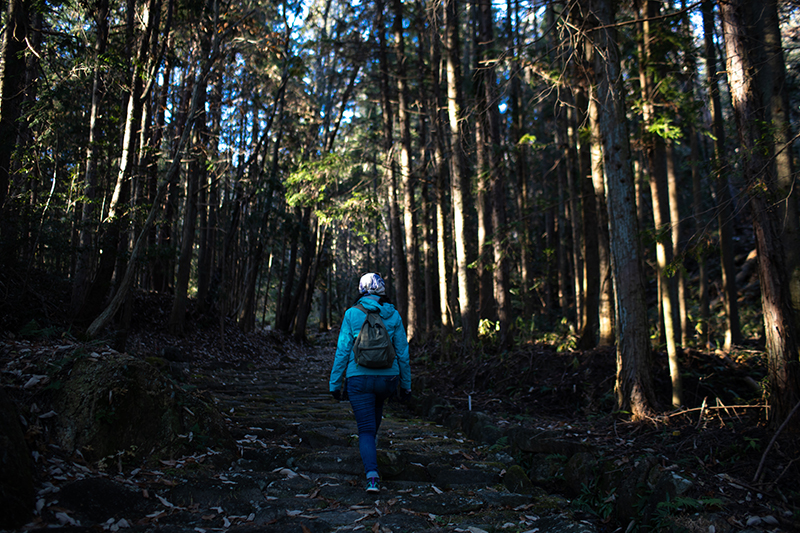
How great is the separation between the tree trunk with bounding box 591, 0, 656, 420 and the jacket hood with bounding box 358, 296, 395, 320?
3.01 m

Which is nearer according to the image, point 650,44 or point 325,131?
point 650,44

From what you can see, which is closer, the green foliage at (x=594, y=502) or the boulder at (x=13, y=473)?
the boulder at (x=13, y=473)

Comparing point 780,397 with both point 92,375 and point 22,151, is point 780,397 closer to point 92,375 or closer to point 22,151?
point 92,375

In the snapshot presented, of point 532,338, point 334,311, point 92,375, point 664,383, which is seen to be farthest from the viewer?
point 334,311

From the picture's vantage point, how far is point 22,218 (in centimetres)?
888

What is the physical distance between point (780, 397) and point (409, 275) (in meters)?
13.3

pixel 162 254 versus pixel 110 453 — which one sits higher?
pixel 162 254

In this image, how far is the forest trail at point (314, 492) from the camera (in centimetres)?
348

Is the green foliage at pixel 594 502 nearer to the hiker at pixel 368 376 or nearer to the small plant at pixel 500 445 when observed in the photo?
the small plant at pixel 500 445

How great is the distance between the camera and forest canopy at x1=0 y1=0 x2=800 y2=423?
584 cm

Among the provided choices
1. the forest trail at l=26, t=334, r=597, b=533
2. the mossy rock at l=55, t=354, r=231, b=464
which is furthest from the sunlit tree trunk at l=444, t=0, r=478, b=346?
the mossy rock at l=55, t=354, r=231, b=464

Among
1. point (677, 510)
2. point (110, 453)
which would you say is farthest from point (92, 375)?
point (677, 510)

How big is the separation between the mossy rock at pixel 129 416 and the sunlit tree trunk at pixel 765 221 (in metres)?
5.20

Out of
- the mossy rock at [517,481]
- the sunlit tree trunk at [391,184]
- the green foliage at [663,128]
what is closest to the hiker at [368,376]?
the mossy rock at [517,481]
